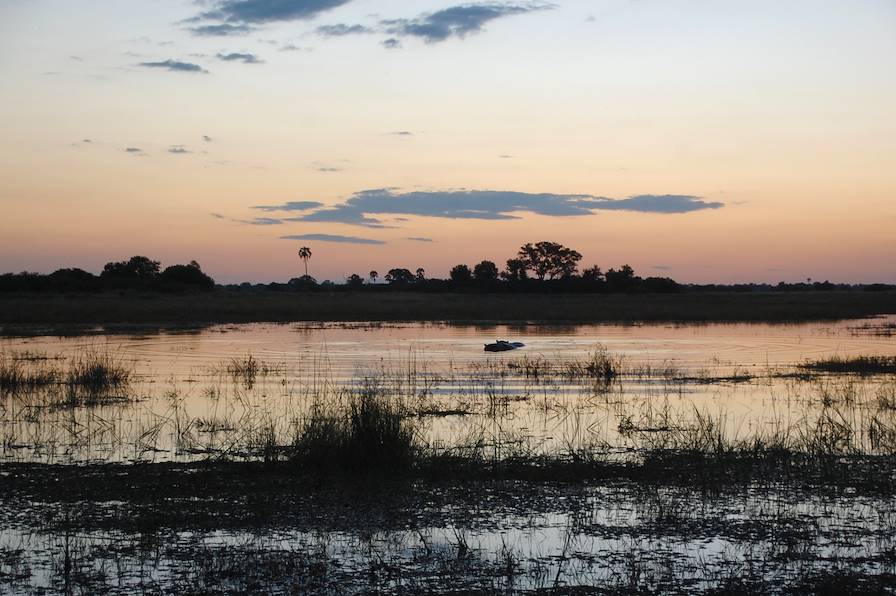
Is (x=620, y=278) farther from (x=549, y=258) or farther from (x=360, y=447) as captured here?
(x=360, y=447)

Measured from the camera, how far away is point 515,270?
11912cm

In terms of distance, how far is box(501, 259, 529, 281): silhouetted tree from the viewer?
116 meters

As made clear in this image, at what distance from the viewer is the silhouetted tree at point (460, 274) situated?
112750 millimetres

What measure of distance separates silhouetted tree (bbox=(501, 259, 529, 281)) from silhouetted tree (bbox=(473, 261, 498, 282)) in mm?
1752

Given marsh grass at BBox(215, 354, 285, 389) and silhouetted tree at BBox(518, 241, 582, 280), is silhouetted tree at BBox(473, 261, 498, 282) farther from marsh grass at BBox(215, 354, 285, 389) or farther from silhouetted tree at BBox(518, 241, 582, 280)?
marsh grass at BBox(215, 354, 285, 389)

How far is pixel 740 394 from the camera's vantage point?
18594 mm

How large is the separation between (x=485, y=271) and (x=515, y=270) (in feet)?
21.3

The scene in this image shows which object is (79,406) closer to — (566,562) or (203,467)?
(203,467)

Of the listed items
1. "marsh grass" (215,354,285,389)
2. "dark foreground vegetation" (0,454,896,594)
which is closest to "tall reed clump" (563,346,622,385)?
"marsh grass" (215,354,285,389)

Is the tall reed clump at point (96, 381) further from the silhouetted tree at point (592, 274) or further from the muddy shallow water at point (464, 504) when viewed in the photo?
the silhouetted tree at point (592, 274)

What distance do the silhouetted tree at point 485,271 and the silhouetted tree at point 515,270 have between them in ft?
5.75

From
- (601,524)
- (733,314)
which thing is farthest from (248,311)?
(601,524)

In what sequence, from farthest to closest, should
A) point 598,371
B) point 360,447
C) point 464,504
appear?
point 598,371, point 360,447, point 464,504

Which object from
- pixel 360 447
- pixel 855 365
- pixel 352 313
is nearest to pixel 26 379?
pixel 360 447
